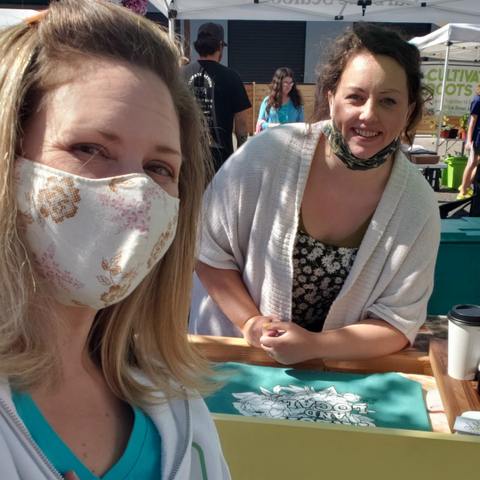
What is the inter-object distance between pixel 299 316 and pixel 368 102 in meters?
0.87

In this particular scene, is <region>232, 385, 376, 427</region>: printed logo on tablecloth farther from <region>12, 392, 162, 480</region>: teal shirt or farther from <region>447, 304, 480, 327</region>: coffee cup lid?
<region>12, 392, 162, 480</region>: teal shirt

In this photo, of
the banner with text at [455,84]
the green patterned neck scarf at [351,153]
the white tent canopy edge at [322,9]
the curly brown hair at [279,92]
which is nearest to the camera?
the green patterned neck scarf at [351,153]

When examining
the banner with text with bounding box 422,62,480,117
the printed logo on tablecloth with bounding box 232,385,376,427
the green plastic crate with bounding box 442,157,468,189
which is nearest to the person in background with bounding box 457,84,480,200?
the green plastic crate with bounding box 442,157,468,189

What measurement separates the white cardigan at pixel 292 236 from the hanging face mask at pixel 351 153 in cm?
9

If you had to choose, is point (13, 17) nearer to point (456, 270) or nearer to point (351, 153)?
point (351, 153)

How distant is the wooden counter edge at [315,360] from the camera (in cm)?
183

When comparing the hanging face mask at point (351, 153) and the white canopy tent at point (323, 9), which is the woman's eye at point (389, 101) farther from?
the white canopy tent at point (323, 9)

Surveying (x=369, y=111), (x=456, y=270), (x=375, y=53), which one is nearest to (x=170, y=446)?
(x=369, y=111)

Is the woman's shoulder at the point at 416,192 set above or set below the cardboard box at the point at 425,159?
above

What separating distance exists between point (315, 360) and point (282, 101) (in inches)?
234

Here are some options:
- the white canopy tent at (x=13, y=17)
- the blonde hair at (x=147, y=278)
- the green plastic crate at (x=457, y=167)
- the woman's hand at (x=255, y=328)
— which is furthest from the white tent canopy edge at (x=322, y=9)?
the blonde hair at (x=147, y=278)

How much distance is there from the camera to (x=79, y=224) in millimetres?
866

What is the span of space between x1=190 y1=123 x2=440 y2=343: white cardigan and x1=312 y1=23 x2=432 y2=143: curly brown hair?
0.18 metres

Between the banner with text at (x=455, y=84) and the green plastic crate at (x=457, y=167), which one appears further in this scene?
the banner with text at (x=455, y=84)
